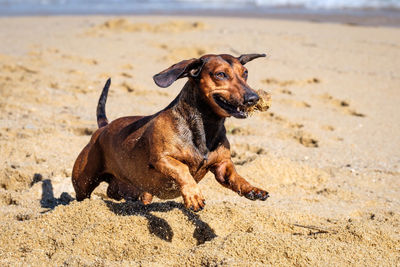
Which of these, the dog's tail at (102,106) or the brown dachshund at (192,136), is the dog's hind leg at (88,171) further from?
the dog's tail at (102,106)

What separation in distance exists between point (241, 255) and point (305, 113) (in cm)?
427

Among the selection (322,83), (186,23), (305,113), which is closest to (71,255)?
(305,113)

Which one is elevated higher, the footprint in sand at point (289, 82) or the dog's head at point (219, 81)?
the dog's head at point (219, 81)

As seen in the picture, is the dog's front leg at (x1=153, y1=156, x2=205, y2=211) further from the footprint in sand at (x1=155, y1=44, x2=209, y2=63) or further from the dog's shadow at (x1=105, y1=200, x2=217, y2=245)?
the footprint in sand at (x1=155, y1=44, x2=209, y2=63)

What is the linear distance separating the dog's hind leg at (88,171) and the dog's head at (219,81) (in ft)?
3.71

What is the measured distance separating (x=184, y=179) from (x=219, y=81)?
2.12 feet

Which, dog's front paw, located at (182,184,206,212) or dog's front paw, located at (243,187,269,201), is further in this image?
dog's front paw, located at (243,187,269,201)

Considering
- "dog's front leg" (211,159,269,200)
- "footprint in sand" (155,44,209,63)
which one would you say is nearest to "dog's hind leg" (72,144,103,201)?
"dog's front leg" (211,159,269,200)

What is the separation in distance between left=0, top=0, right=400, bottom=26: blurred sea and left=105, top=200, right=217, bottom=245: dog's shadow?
38.9 feet

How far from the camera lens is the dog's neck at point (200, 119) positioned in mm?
3424

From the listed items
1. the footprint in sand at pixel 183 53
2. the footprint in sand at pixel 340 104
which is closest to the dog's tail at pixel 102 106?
the footprint in sand at pixel 340 104

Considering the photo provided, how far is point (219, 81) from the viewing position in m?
3.31

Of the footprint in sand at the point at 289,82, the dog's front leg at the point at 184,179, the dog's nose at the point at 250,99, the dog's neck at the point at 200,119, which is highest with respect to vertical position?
the dog's nose at the point at 250,99

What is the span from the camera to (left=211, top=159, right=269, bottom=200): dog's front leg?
3201mm
